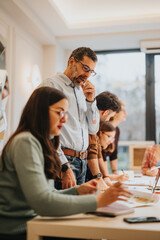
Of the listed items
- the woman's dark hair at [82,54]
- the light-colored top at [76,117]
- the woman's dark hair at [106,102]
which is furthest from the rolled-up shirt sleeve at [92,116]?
the woman's dark hair at [106,102]

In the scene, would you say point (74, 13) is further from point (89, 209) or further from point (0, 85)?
point (89, 209)

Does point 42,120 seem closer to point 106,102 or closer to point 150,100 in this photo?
point 106,102

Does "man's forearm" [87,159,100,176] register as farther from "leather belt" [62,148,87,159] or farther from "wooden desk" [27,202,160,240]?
"wooden desk" [27,202,160,240]

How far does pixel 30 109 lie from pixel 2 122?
2038mm

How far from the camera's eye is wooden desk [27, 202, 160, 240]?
0.98 m

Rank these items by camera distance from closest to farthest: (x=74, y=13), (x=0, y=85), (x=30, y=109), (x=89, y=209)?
(x=89, y=209), (x=30, y=109), (x=0, y=85), (x=74, y=13)

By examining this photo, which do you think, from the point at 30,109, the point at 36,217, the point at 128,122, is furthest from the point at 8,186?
the point at 128,122

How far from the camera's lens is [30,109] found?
1.23 m

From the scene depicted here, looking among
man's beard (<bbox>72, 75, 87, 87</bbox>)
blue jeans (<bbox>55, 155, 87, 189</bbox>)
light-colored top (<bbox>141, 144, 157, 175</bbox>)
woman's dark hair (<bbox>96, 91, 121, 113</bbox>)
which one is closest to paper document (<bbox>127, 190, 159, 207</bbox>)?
blue jeans (<bbox>55, 155, 87, 189</bbox>)

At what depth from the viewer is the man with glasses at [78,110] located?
193 centimetres

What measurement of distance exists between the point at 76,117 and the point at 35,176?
1.00 m

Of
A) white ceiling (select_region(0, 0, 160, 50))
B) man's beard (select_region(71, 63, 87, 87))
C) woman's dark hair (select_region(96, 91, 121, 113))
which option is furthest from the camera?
white ceiling (select_region(0, 0, 160, 50))

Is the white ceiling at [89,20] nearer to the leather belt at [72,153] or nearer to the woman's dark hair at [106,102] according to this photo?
the woman's dark hair at [106,102]

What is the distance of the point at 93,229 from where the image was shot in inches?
39.8
